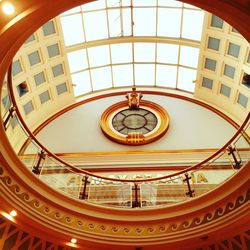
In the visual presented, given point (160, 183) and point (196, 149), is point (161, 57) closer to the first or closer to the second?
point (196, 149)

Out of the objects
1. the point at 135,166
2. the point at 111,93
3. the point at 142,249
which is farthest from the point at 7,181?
the point at 111,93

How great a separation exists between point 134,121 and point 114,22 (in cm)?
394

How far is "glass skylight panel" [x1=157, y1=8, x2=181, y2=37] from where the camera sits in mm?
13789

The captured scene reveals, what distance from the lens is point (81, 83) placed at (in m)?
15.5

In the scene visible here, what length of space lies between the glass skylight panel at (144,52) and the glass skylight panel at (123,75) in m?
0.53

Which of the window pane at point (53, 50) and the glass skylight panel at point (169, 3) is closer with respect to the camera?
the window pane at point (53, 50)

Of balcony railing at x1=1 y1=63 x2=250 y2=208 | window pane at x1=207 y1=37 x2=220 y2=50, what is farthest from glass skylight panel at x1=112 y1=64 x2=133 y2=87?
balcony railing at x1=1 y1=63 x2=250 y2=208

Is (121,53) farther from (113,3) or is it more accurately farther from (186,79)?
(186,79)

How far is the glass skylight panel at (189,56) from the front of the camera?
14.4m

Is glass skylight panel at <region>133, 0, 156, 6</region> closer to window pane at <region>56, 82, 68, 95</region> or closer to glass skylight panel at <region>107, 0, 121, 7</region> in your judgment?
glass skylight panel at <region>107, 0, 121, 7</region>

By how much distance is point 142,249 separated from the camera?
6.67 metres

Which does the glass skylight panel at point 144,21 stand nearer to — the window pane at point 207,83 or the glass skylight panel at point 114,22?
the glass skylight panel at point 114,22

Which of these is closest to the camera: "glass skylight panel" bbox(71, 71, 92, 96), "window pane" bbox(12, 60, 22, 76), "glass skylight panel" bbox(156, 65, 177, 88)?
"window pane" bbox(12, 60, 22, 76)

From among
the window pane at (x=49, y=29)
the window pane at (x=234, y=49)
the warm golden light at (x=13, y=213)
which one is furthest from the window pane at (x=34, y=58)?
the warm golden light at (x=13, y=213)
